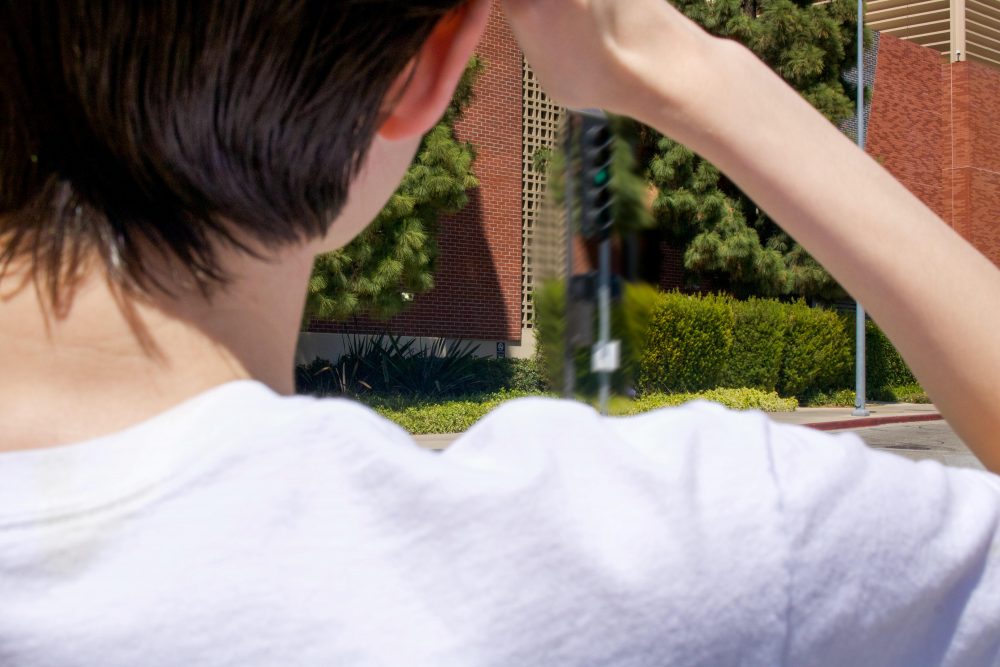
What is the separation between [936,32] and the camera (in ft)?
105

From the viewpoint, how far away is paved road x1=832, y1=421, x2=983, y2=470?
13971mm

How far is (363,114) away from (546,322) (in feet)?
0.69

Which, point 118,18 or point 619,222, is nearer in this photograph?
point 118,18

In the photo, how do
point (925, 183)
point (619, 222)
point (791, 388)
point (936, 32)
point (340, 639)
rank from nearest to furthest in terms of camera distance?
point (340, 639)
point (619, 222)
point (791, 388)
point (925, 183)
point (936, 32)

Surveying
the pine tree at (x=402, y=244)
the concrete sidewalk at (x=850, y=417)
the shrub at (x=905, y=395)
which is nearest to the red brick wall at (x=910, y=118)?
the shrub at (x=905, y=395)

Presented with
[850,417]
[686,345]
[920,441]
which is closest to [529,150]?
[686,345]

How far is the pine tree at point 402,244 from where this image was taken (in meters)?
16.3

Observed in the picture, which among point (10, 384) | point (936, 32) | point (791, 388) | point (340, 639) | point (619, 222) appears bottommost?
point (791, 388)

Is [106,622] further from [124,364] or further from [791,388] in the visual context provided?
[791,388]

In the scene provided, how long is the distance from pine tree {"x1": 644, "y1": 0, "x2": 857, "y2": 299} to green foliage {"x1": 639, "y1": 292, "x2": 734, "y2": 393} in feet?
3.99

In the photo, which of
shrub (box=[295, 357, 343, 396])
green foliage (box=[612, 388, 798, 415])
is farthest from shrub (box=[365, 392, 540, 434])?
green foliage (box=[612, 388, 798, 415])

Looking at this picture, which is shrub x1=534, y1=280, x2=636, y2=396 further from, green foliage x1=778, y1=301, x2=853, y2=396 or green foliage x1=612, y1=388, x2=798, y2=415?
green foliage x1=778, y1=301, x2=853, y2=396

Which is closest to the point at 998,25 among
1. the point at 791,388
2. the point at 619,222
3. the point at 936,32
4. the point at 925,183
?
the point at 936,32

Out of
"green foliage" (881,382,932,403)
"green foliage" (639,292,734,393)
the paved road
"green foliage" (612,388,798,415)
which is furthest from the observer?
"green foliage" (881,382,932,403)
